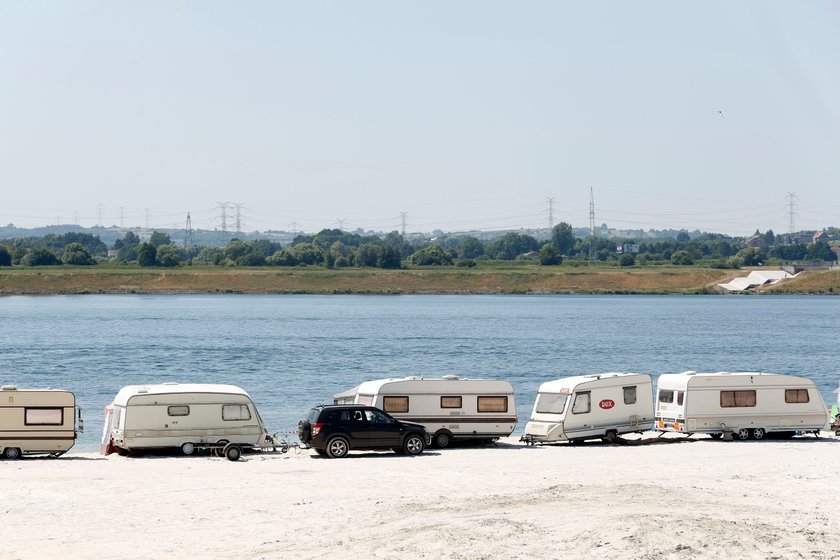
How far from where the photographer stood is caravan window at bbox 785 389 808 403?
41000mm

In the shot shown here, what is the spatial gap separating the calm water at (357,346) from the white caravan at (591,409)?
13.2m

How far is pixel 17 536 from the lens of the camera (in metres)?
22.3

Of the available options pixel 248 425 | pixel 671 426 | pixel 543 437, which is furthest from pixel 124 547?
pixel 671 426

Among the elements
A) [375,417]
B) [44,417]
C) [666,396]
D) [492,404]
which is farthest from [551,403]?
[44,417]

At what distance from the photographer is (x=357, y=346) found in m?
99.4

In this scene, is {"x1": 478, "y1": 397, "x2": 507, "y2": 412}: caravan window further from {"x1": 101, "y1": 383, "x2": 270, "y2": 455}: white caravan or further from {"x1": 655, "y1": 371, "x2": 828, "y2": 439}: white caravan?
{"x1": 101, "y1": 383, "x2": 270, "y2": 455}: white caravan

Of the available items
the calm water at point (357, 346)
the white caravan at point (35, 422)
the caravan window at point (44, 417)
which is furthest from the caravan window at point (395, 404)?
the calm water at point (357, 346)

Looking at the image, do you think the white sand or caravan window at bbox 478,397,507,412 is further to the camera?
caravan window at bbox 478,397,507,412

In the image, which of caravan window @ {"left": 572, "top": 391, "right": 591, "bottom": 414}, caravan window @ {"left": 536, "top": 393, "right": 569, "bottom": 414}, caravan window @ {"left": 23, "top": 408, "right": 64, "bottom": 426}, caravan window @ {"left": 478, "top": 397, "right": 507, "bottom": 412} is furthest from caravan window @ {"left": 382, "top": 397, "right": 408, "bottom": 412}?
caravan window @ {"left": 23, "top": 408, "right": 64, "bottom": 426}

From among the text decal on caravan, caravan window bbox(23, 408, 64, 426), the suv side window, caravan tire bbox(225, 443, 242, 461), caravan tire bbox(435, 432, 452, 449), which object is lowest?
caravan tire bbox(435, 432, 452, 449)

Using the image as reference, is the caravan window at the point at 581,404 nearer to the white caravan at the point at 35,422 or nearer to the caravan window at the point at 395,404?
the caravan window at the point at 395,404

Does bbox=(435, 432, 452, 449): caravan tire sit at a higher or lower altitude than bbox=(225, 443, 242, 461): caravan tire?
lower

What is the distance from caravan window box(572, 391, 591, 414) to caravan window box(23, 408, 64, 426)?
1677 centimetres

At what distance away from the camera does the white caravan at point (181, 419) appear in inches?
1393
